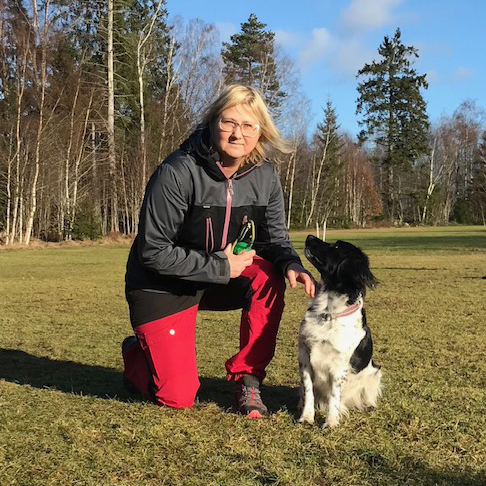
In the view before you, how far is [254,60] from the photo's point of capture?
4538 cm

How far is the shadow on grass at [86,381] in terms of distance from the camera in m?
4.01

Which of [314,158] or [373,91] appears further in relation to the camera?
[373,91]

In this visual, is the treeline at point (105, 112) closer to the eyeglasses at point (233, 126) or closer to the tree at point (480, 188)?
the eyeglasses at point (233, 126)

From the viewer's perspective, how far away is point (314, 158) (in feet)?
172

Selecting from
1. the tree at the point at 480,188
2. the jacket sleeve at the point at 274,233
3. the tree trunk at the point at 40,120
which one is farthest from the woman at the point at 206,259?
the tree at the point at 480,188

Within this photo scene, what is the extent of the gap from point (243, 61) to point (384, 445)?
4593 centimetres

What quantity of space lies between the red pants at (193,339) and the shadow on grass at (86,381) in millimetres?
216

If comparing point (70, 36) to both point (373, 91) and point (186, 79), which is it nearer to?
point (186, 79)

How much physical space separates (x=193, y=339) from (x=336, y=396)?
104 centimetres

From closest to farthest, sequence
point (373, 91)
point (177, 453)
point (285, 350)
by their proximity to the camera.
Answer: point (177, 453) < point (285, 350) < point (373, 91)

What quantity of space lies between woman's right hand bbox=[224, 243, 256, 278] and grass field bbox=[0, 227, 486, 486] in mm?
918

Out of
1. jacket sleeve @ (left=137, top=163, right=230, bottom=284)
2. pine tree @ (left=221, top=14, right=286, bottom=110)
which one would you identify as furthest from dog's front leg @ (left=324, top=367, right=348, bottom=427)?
pine tree @ (left=221, top=14, right=286, bottom=110)

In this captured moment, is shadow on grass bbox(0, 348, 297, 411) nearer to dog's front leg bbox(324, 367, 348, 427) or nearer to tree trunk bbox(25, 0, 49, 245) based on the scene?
dog's front leg bbox(324, 367, 348, 427)

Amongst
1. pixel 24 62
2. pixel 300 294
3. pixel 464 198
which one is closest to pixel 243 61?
pixel 24 62
